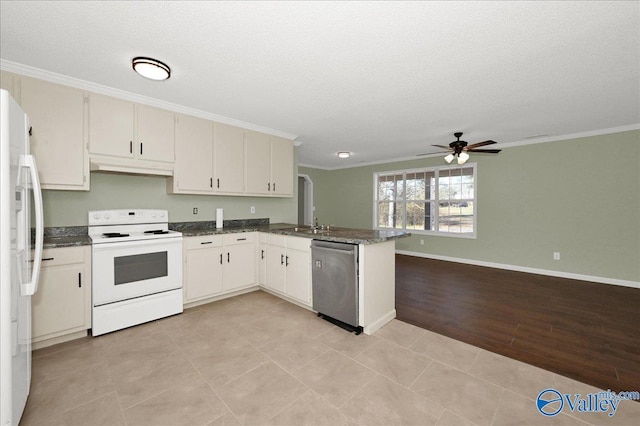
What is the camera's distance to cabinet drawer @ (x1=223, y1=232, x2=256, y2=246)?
11.4ft

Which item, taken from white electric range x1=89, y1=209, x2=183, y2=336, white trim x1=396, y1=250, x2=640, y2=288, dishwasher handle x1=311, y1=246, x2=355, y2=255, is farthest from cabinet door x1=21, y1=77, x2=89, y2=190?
white trim x1=396, y1=250, x2=640, y2=288

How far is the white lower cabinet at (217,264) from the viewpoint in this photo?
317 centimetres

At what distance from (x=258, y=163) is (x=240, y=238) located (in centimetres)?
122

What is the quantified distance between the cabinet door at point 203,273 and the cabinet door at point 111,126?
1350mm

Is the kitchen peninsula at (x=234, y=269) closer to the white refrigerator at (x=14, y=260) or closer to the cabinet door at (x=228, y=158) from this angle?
the cabinet door at (x=228, y=158)

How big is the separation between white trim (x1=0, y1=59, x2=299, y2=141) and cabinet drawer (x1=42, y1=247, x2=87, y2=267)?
1.60m

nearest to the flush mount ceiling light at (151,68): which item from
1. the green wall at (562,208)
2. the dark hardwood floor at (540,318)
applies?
the dark hardwood floor at (540,318)

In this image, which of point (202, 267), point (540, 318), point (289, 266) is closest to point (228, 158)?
point (202, 267)

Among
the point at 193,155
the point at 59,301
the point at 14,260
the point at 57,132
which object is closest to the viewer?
the point at 14,260

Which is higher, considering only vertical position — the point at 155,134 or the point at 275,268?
the point at 155,134

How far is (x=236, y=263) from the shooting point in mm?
3576

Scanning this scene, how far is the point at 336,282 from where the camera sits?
2768mm

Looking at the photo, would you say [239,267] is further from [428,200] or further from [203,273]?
[428,200]

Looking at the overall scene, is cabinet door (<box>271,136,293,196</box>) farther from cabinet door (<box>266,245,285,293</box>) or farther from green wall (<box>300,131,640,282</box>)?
green wall (<box>300,131,640,282</box>)
